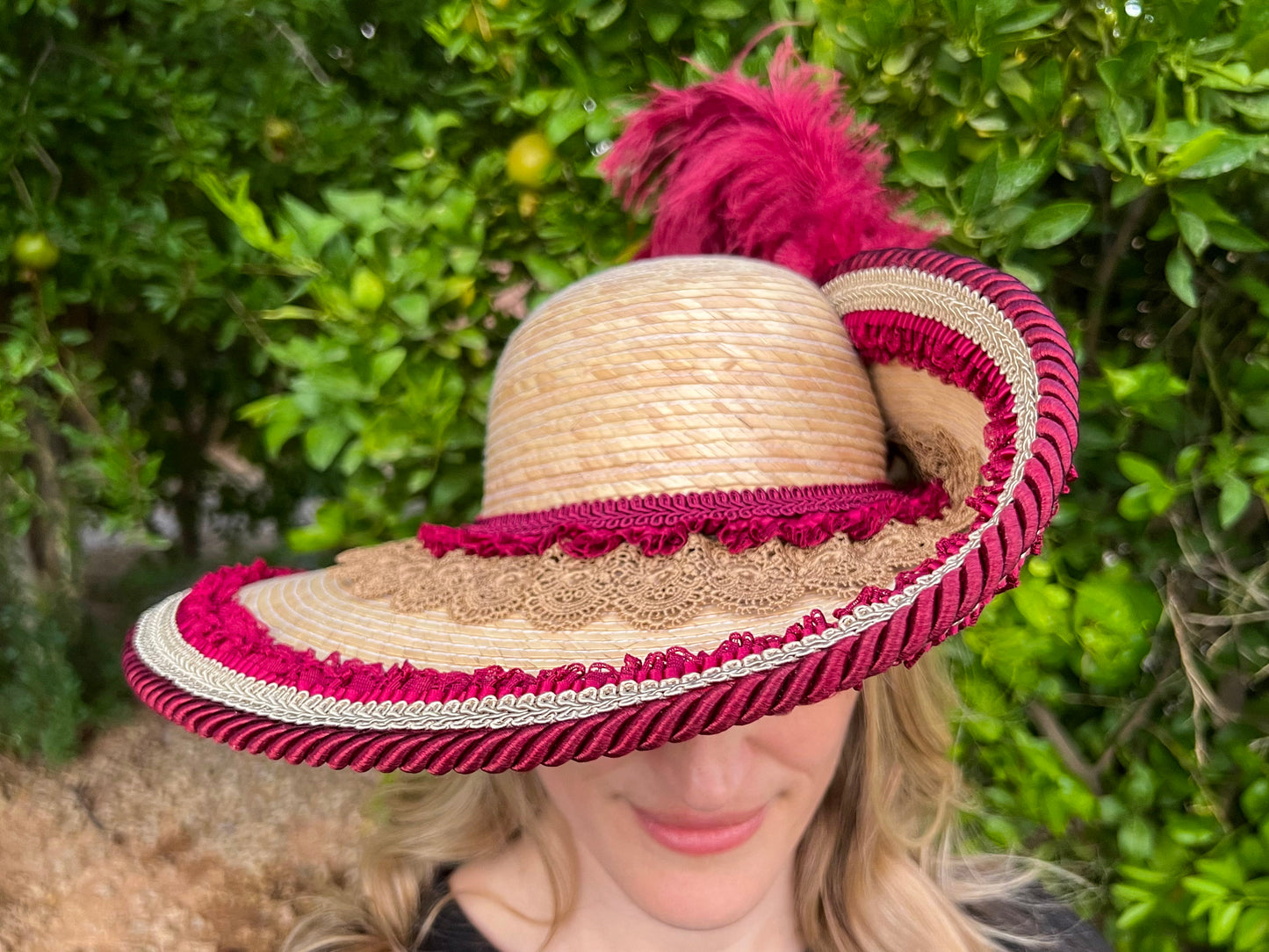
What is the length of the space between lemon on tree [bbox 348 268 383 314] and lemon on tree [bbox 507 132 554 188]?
29 centimetres

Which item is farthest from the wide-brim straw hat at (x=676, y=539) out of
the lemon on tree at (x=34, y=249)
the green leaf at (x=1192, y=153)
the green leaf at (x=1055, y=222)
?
the lemon on tree at (x=34, y=249)

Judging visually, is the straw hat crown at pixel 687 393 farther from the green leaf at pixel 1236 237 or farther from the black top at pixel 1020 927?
the black top at pixel 1020 927

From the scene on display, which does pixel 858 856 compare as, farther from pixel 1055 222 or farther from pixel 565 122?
pixel 565 122

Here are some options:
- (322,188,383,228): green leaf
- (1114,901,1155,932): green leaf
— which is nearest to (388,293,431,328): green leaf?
(322,188,383,228): green leaf

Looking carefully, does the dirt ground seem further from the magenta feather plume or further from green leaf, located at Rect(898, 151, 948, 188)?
green leaf, located at Rect(898, 151, 948, 188)

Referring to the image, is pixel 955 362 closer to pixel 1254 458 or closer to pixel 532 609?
pixel 532 609

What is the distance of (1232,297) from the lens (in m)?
1.09

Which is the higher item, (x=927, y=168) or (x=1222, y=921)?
(x=927, y=168)

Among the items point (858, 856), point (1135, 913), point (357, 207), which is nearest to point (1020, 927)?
point (1135, 913)

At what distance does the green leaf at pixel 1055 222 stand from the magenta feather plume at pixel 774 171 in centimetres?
13

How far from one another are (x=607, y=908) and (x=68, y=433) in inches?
56.4

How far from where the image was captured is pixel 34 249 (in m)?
1.46

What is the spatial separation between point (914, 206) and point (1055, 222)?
171 mm

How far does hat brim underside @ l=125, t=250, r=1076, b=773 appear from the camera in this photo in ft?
1.56
